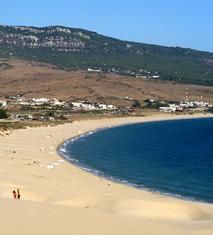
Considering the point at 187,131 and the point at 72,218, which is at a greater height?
the point at 72,218

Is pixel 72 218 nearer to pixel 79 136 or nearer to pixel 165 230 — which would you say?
pixel 165 230

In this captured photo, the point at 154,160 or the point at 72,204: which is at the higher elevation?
the point at 72,204

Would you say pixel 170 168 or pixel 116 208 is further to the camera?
pixel 170 168

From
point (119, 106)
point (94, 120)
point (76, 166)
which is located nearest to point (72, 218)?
point (76, 166)

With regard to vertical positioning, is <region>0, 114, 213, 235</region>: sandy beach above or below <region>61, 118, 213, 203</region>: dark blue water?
above

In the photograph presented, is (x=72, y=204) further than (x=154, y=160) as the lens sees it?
No
